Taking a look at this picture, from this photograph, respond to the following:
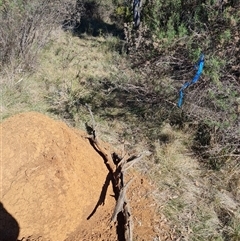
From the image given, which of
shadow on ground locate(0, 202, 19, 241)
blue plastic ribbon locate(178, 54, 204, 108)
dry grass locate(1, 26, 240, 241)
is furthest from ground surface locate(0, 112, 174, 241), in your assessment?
blue plastic ribbon locate(178, 54, 204, 108)

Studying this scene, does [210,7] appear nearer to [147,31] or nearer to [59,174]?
[147,31]

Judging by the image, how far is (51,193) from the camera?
107 inches

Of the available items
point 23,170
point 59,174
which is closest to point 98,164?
point 59,174

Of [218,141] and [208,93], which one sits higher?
[208,93]

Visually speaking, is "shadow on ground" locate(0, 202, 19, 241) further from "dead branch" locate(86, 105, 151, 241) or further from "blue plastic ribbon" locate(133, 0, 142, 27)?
"blue plastic ribbon" locate(133, 0, 142, 27)

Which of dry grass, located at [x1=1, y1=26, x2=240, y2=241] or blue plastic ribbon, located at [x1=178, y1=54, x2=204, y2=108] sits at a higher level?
blue plastic ribbon, located at [x1=178, y1=54, x2=204, y2=108]

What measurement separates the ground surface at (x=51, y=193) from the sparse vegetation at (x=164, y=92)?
58 centimetres

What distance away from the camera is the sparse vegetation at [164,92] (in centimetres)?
343

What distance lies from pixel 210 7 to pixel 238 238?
121 inches

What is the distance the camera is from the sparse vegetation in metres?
3.43

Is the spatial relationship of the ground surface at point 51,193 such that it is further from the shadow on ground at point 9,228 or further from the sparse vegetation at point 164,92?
the sparse vegetation at point 164,92

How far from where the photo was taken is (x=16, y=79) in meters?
5.13

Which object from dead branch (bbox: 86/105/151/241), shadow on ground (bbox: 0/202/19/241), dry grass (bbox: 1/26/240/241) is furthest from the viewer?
dry grass (bbox: 1/26/240/241)

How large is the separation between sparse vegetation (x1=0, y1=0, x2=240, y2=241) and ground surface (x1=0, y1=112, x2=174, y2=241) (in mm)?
575
